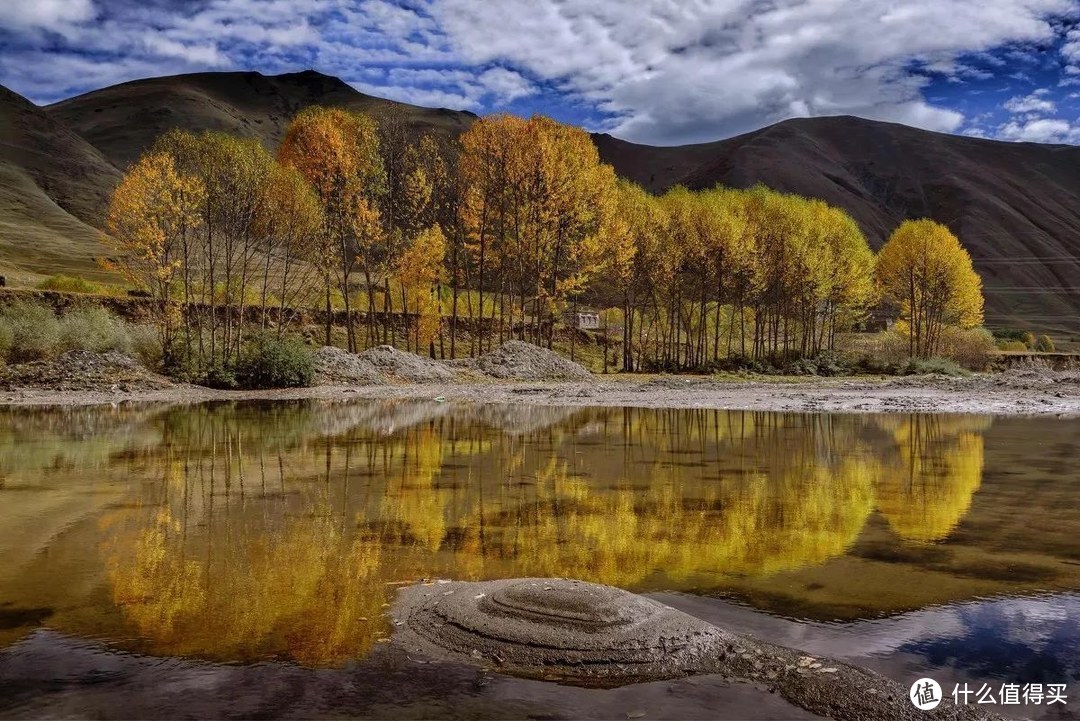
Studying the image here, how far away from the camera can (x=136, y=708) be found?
4297mm

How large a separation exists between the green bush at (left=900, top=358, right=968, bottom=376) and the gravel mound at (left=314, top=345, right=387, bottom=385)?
110 feet

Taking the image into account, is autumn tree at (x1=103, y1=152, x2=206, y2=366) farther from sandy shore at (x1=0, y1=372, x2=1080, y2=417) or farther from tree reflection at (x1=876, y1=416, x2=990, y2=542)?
tree reflection at (x1=876, y1=416, x2=990, y2=542)

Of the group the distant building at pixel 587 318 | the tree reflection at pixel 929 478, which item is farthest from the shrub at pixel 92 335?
the distant building at pixel 587 318

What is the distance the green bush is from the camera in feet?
156

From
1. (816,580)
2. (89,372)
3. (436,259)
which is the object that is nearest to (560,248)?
(436,259)

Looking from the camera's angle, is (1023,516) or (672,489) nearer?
(1023,516)

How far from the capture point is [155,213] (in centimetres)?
3234

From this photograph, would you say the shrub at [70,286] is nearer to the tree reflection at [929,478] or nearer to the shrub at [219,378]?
the shrub at [219,378]

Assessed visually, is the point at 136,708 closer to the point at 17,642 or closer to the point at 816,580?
the point at 17,642

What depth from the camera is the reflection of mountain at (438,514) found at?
609cm

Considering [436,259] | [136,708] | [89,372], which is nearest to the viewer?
[136,708]

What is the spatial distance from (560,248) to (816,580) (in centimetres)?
3729

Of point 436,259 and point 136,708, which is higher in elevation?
point 436,259

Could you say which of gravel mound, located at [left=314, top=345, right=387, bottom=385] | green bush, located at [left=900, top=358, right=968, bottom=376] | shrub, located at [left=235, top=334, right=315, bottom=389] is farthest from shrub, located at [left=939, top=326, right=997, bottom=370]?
shrub, located at [left=235, top=334, right=315, bottom=389]
